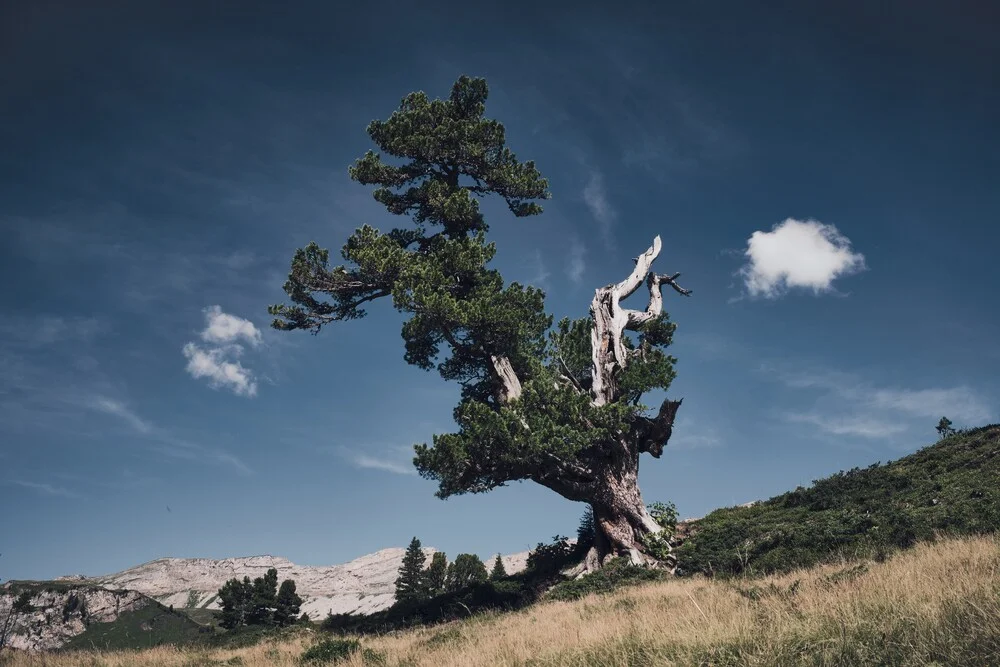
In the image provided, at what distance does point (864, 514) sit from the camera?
1642 centimetres

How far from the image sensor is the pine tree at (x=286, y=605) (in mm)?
55531

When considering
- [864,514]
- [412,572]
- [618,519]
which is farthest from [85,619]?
[412,572]

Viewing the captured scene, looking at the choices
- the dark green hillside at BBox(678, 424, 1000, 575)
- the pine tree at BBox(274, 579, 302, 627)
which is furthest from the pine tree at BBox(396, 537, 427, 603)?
the dark green hillside at BBox(678, 424, 1000, 575)

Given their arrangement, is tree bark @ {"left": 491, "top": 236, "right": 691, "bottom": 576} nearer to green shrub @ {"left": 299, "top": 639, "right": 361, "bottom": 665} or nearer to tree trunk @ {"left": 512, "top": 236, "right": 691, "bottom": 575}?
tree trunk @ {"left": 512, "top": 236, "right": 691, "bottom": 575}

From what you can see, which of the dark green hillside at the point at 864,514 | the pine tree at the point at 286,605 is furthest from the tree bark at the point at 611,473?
the pine tree at the point at 286,605

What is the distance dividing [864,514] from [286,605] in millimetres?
59762

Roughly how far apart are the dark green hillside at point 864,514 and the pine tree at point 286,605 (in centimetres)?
4824

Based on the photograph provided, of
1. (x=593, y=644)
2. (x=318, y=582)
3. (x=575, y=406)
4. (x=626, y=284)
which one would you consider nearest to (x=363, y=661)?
(x=593, y=644)

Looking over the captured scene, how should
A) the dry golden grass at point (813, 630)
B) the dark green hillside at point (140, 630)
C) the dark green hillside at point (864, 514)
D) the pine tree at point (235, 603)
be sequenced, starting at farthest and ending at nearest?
the pine tree at point (235, 603), the dark green hillside at point (140, 630), the dark green hillside at point (864, 514), the dry golden grass at point (813, 630)

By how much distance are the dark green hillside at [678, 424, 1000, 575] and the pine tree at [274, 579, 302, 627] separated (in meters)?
48.2

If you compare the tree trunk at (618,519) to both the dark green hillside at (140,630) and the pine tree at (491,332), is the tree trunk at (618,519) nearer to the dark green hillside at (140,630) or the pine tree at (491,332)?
the pine tree at (491,332)

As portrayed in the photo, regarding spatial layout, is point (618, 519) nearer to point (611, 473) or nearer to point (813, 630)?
point (611, 473)

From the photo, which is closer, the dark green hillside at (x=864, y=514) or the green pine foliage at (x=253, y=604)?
the dark green hillside at (x=864, y=514)

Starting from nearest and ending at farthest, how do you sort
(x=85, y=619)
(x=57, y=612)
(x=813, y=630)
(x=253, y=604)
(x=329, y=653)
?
(x=813, y=630) → (x=329, y=653) → (x=57, y=612) → (x=85, y=619) → (x=253, y=604)
